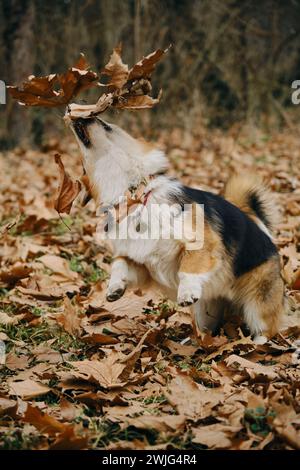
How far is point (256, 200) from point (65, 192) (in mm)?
1540

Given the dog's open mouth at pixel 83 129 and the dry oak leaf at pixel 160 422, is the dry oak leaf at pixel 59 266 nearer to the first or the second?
the dog's open mouth at pixel 83 129

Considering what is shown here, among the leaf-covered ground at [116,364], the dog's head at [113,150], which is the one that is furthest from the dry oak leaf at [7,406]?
the dog's head at [113,150]

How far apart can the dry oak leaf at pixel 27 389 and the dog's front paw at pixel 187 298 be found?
0.90 metres

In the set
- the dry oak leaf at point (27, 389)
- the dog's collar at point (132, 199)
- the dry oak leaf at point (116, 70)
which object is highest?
the dry oak leaf at point (116, 70)

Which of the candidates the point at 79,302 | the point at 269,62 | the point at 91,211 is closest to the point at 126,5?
the point at 269,62

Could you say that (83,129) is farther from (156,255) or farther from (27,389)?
(27,389)

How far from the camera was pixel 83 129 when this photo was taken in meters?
3.68

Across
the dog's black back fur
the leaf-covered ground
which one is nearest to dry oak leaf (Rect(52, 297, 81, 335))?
the leaf-covered ground

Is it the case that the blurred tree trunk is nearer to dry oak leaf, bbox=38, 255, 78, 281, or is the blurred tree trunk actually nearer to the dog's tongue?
dry oak leaf, bbox=38, 255, 78, 281

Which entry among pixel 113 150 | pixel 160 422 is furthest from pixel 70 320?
pixel 160 422

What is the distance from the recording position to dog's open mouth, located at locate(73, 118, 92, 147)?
3.66m

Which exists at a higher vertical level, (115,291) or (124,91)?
(124,91)

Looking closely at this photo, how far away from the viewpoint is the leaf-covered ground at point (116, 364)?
2.57 metres
